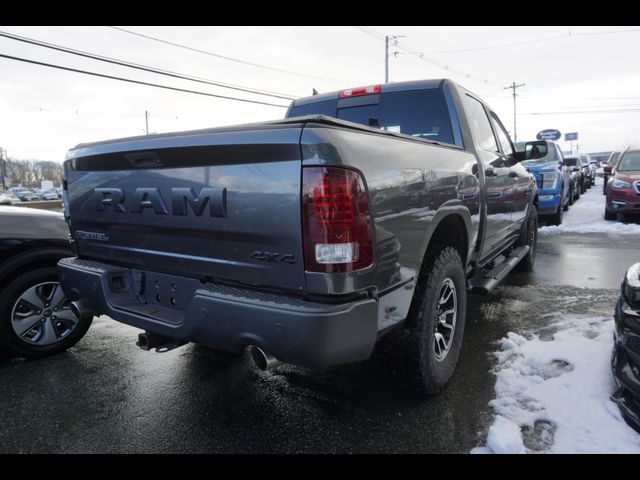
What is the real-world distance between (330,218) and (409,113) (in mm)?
2168

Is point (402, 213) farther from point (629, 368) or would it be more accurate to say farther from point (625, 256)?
point (625, 256)

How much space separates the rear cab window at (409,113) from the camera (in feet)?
11.5

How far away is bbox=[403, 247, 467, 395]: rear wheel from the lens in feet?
7.92

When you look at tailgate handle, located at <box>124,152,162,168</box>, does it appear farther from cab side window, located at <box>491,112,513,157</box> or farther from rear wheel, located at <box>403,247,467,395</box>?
cab side window, located at <box>491,112,513,157</box>

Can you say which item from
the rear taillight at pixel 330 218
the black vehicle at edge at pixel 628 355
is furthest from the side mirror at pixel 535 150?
the rear taillight at pixel 330 218

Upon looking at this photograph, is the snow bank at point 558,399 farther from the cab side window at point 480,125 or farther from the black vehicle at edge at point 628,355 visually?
the cab side window at point 480,125

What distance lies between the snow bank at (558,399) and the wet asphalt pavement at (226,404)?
0.44 ft

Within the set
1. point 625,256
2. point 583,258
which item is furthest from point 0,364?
point 625,256

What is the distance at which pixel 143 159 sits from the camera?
237cm

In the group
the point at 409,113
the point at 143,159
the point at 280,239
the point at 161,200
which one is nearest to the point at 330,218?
the point at 280,239

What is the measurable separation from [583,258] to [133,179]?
6.84 meters

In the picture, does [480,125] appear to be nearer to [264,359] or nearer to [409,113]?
[409,113]

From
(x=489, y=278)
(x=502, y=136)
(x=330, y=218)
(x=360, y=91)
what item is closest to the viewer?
(x=330, y=218)

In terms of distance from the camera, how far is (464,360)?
326 centimetres
